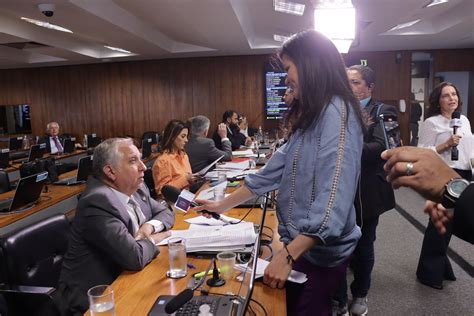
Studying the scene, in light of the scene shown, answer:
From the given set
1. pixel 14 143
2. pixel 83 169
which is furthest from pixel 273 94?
pixel 83 169

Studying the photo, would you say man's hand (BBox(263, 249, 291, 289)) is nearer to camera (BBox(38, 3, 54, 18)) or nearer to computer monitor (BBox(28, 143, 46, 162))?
camera (BBox(38, 3, 54, 18))

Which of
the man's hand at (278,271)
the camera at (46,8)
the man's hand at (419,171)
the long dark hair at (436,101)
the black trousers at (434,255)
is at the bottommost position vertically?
the black trousers at (434,255)

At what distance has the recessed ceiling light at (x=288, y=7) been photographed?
478 centimetres

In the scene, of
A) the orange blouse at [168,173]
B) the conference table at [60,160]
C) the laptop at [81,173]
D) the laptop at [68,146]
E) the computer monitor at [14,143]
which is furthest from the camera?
the computer monitor at [14,143]

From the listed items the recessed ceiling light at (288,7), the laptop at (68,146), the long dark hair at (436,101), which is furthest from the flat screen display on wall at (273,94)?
the long dark hair at (436,101)

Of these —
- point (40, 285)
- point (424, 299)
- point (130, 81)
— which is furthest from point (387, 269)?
point (130, 81)

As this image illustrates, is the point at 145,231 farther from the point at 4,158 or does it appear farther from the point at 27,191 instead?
the point at 4,158

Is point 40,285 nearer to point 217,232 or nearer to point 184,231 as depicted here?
point 184,231

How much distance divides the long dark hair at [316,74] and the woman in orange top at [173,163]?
232 cm

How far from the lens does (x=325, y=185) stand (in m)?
1.25

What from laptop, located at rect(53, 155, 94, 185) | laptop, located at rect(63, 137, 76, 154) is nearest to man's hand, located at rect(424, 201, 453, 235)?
laptop, located at rect(53, 155, 94, 185)

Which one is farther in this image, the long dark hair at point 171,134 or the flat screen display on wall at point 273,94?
the flat screen display on wall at point 273,94

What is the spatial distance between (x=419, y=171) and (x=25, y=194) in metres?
3.03

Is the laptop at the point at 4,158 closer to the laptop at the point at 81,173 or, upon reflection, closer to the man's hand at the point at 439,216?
the laptop at the point at 81,173
